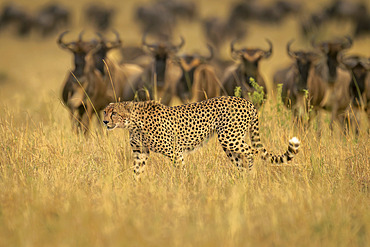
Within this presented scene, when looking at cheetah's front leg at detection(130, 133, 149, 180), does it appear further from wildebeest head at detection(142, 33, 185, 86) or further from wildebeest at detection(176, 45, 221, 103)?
wildebeest at detection(176, 45, 221, 103)

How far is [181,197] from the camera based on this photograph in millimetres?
4520

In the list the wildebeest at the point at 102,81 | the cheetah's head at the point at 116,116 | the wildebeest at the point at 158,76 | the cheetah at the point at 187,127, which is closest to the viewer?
the cheetah's head at the point at 116,116

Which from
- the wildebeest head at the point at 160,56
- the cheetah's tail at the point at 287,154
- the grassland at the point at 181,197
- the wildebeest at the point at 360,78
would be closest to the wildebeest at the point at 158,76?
the wildebeest head at the point at 160,56

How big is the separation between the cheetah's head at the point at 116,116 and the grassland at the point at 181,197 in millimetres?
436

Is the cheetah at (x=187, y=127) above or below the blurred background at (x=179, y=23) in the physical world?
below

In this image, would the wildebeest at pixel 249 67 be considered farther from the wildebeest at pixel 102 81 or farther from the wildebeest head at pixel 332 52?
the wildebeest at pixel 102 81

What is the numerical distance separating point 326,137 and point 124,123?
263 centimetres

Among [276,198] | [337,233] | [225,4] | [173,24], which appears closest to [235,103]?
[276,198]

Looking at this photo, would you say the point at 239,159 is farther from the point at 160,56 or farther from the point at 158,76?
the point at 160,56

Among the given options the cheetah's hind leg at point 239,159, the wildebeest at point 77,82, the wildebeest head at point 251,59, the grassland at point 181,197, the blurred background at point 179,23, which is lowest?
the grassland at point 181,197

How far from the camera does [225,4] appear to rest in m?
65.4

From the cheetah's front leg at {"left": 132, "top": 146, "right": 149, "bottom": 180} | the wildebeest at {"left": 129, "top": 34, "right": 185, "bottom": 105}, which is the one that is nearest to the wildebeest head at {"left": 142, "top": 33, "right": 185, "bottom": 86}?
the wildebeest at {"left": 129, "top": 34, "right": 185, "bottom": 105}

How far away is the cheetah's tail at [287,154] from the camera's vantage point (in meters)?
5.08

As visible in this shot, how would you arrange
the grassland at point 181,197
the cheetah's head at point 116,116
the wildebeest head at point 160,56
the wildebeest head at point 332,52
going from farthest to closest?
1. the wildebeest head at point 160,56
2. the wildebeest head at point 332,52
3. the cheetah's head at point 116,116
4. the grassland at point 181,197
